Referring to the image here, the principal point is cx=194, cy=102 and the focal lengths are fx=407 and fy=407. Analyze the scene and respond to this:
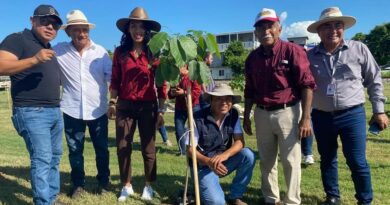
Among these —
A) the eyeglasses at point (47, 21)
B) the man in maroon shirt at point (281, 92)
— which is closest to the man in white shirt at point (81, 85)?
the eyeglasses at point (47, 21)

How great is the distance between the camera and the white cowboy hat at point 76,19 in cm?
468

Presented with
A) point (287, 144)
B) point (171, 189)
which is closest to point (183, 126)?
point (171, 189)

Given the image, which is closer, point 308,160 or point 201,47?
point 201,47

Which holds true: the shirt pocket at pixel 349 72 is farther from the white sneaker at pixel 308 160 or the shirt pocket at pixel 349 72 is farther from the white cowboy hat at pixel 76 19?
the white cowboy hat at pixel 76 19

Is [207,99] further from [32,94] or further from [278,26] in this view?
[32,94]

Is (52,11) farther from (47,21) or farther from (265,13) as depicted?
(265,13)

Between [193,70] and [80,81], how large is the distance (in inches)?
71.4

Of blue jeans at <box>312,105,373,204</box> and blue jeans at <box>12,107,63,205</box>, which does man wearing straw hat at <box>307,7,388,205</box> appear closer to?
blue jeans at <box>312,105,373,204</box>

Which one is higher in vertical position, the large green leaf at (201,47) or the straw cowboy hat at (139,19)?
the straw cowboy hat at (139,19)

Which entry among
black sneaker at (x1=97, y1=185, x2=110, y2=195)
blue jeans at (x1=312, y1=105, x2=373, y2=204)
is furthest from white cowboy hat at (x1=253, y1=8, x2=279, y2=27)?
black sneaker at (x1=97, y1=185, x2=110, y2=195)

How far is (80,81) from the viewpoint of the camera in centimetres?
485

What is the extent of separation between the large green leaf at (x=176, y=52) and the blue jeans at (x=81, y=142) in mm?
1889

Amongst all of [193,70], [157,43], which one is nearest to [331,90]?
[193,70]

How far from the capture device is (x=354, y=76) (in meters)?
4.22
